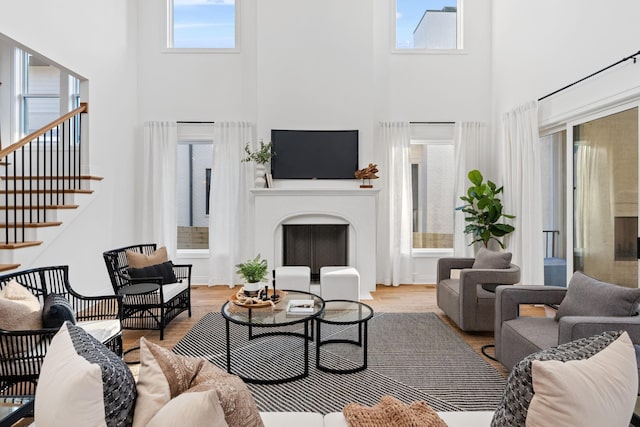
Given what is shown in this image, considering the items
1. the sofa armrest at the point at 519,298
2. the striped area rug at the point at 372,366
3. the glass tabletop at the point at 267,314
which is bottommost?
the striped area rug at the point at 372,366

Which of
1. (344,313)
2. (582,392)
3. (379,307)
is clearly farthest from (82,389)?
(379,307)

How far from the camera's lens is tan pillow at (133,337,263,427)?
47.5 inches

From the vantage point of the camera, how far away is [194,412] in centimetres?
108

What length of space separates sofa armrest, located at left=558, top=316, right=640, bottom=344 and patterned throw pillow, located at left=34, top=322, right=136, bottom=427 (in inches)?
89.8

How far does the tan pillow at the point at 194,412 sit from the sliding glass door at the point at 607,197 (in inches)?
150

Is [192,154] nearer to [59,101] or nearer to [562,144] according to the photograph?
[59,101]

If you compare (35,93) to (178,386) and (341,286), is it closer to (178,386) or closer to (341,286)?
(341,286)

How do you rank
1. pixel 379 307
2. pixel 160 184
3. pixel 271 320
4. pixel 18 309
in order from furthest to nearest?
pixel 160 184, pixel 379 307, pixel 271 320, pixel 18 309

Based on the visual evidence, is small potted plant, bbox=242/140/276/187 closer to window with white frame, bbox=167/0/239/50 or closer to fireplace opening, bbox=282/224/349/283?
fireplace opening, bbox=282/224/349/283

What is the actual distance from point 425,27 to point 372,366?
18.2 ft

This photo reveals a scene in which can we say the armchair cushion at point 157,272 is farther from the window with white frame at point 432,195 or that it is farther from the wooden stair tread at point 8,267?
the window with white frame at point 432,195

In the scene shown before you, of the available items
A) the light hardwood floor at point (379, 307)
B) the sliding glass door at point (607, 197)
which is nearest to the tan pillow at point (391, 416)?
the light hardwood floor at point (379, 307)

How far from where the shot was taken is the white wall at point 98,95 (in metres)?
4.05

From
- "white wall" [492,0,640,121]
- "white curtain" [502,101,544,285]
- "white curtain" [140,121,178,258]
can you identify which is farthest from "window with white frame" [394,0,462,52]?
"white curtain" [140,121,178,258]
